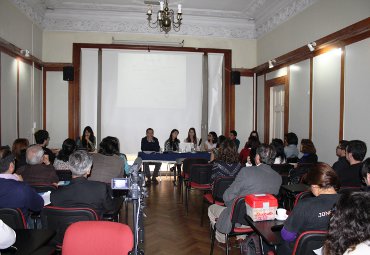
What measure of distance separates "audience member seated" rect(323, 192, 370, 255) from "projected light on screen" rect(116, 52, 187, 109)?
7.35m

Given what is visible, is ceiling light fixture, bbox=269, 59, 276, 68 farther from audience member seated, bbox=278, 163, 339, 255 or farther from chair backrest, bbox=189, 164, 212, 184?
audience member seated, bbox=278, 163, 339, 255

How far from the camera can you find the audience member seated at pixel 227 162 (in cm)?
389

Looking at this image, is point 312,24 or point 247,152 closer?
point 247,152

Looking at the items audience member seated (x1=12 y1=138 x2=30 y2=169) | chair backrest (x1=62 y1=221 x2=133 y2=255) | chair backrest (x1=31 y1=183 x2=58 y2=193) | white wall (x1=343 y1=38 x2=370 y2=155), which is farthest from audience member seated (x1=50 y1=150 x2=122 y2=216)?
white wall (x1=343 y1=38 x2=370 y2=155)

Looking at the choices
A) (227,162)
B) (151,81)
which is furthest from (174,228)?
(151,81)

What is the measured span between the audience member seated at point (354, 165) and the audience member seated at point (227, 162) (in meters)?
1.19

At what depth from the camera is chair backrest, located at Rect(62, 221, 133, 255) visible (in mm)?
1710

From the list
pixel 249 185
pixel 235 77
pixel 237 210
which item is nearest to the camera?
pixel 237 210

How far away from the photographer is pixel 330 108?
5625 millimetres

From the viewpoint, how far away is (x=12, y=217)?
2.33 meters

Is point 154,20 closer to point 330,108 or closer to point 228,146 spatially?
point 330,108

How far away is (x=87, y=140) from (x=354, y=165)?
5738 mm

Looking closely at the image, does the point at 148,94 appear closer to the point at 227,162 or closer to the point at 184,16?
the point at 184,16

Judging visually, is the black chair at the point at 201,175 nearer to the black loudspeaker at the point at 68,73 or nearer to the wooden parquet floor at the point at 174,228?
the wooden parquet floor at the point at 174,228
